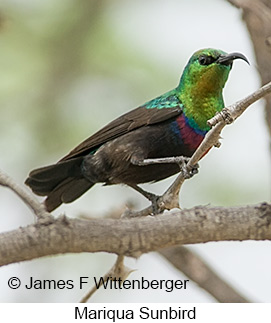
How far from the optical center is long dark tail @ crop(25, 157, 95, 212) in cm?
518

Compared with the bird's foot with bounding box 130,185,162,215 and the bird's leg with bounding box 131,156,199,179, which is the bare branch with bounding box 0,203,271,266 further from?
the bird's foot with bounding box 130,185,162,215

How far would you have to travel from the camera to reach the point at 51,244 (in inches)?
115

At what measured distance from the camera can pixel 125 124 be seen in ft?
17.2

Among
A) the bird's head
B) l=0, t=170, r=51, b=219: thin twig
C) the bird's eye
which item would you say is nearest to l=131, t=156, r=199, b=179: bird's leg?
the bird's head

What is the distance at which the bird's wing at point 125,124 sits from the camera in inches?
202

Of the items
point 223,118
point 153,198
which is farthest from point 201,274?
point 223,118

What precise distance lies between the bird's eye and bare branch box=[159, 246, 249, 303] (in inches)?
51.4

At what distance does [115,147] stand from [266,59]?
46.8 inches

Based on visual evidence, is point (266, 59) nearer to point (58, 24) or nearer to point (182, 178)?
point (182, 178)

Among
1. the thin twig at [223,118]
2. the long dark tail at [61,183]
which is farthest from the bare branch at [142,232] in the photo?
the long dark tail at [61,183]

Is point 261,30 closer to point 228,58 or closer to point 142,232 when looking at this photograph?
point 228,58

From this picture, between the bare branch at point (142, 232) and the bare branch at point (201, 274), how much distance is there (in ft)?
5.72

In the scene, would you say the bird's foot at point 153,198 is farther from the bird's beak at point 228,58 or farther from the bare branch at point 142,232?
the bare branch at point 142,232

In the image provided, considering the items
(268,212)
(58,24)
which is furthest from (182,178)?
(58,24)
